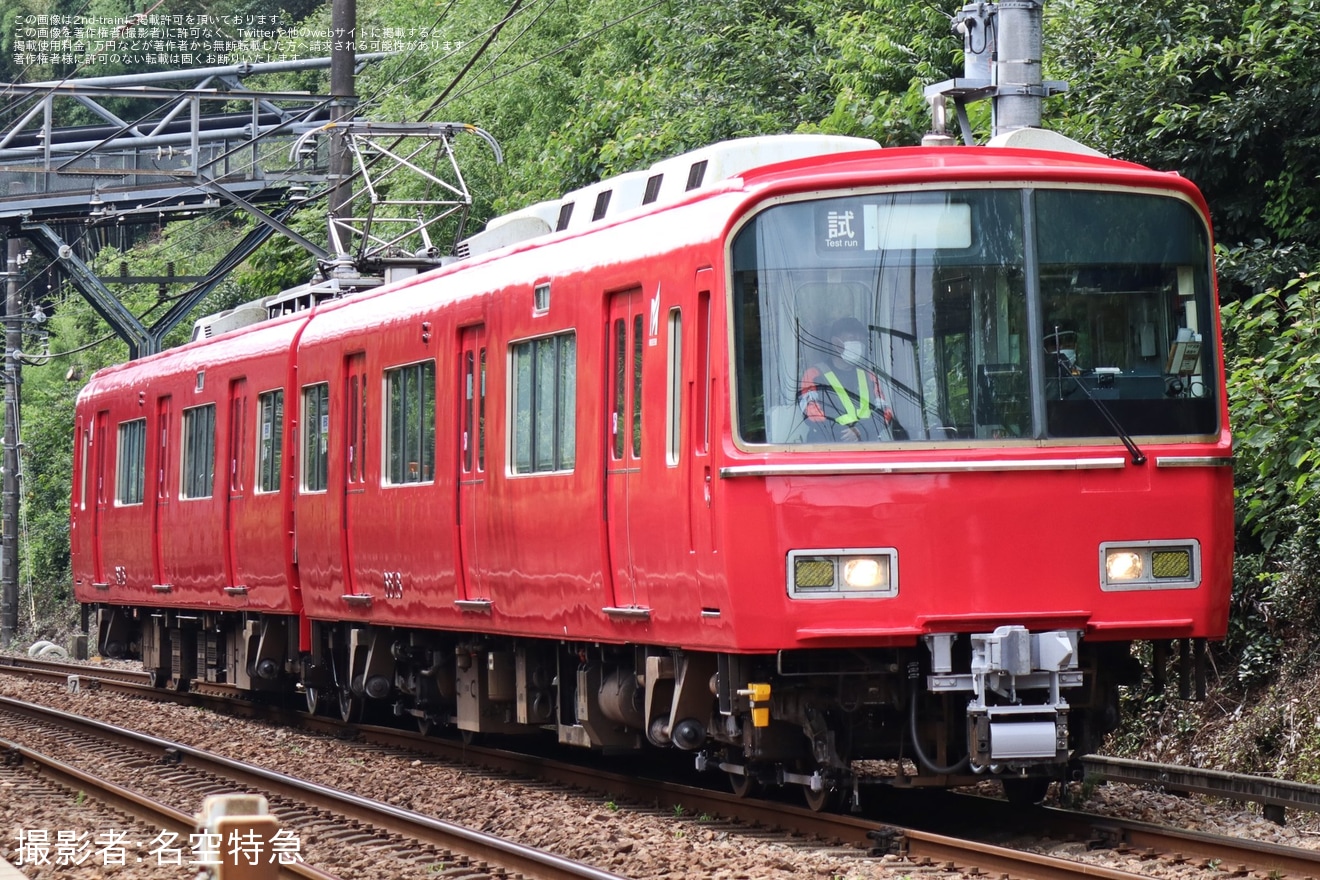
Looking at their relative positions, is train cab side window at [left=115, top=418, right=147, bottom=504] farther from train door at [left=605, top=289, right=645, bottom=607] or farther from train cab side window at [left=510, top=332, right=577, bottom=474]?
train door at [left=605, top=289, right=645, bottom=607]

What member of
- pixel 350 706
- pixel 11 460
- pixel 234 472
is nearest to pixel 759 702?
pixel 350 706

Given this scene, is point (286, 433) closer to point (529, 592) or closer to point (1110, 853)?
point (529, 592)

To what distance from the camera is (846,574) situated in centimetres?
888

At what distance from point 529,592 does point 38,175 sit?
24925 millimetres

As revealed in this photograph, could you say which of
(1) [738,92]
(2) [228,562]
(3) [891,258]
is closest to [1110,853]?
(3) [891,258]

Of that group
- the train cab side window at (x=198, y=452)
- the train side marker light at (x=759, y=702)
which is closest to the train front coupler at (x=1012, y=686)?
the train side marker light at (x=759, y=702)

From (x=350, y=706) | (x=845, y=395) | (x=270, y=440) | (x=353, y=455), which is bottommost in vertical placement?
(x=350, y=706)

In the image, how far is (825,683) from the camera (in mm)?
9352

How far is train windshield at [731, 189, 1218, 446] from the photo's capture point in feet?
29.4

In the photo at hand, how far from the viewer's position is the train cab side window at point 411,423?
13.3m

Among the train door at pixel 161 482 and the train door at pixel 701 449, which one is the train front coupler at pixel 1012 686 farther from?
the train door at pixel 161 482

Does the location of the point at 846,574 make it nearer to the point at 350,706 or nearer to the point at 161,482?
the point at 350,706

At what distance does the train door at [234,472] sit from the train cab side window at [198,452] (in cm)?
53

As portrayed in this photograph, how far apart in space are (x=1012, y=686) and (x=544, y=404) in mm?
3656
